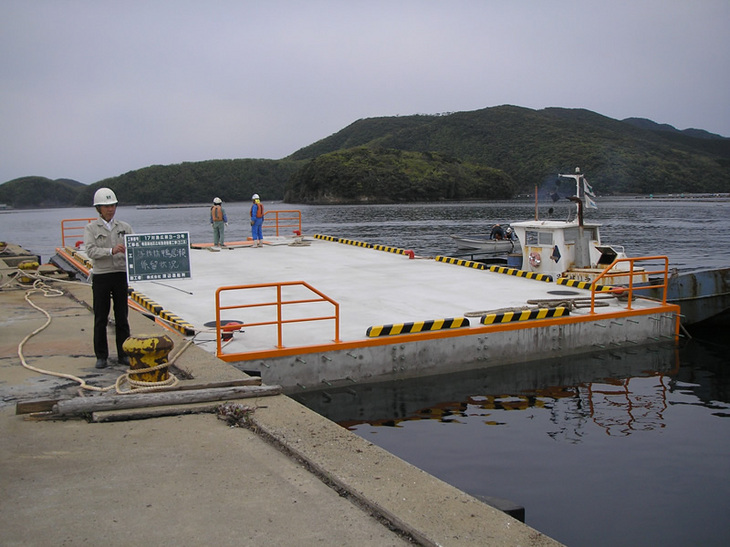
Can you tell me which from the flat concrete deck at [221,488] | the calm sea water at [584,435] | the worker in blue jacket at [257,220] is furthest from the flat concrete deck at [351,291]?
the flat concrete deck at [221,488]

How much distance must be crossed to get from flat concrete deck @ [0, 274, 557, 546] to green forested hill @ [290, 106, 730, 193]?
5112 inches

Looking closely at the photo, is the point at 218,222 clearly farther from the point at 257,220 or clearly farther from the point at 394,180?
the point at 394,180

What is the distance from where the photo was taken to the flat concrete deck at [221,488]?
395 centimetres

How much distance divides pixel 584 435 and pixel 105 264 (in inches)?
250

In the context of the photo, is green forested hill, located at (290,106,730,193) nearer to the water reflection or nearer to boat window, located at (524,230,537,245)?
boat window, located at (524,230,537,245)

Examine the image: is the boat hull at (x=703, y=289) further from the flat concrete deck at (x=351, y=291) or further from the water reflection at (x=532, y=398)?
the water reflection at (x=532, y=398)

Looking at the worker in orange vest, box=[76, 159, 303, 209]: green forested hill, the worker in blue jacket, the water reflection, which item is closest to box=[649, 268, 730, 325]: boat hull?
the water reflection

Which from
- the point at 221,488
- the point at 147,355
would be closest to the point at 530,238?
the point at 147,355

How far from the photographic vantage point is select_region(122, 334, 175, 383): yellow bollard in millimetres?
6426

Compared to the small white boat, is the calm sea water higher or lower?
lower

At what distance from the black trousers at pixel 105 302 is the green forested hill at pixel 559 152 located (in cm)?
12819

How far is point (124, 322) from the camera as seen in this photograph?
771 centimetres

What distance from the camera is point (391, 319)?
11.5 metres

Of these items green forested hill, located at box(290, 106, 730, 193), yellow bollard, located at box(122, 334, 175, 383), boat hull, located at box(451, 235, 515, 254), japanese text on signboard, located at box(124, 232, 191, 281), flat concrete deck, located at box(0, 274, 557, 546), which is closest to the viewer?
flat concrete deck, located at box(0, 274, 557, 546)
